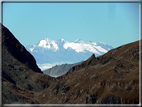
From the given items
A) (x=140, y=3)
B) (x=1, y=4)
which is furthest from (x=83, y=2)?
(x=1, y=4)

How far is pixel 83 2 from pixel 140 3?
15.8 meters

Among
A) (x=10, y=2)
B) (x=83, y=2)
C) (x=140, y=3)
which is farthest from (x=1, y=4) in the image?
(x=140, y=3)

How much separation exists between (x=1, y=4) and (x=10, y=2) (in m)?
2.56

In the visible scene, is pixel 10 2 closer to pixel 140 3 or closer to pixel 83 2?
pixel 83 2

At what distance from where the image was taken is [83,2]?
10562 cm

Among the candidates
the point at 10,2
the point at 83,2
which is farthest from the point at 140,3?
the point at 10,2

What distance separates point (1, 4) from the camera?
107125mm

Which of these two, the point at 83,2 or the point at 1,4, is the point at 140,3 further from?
the point at 1,4

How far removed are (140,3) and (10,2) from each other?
3590 centimetres

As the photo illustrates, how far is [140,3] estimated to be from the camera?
10681 cm

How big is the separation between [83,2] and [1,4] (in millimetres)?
22690

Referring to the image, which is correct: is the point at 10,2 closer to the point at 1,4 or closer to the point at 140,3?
the point at 1,4

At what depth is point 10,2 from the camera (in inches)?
4215
